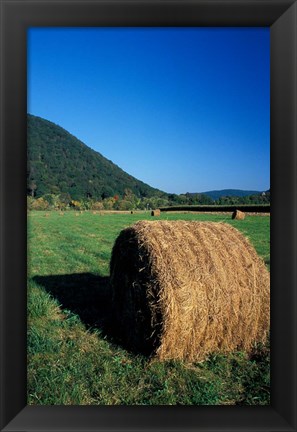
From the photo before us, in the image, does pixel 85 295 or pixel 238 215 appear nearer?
pixel 85 295

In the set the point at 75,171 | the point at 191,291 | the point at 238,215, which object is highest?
the point at 75,171

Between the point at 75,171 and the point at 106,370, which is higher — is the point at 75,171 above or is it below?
above

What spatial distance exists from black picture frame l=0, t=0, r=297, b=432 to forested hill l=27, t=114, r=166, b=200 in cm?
1415

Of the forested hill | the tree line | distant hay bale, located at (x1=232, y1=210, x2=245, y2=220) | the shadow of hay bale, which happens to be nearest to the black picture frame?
the shadow of hay bale

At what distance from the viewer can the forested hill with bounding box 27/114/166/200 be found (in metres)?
18.1

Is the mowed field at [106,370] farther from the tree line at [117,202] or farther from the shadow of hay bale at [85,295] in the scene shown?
the tree line at [117,202]

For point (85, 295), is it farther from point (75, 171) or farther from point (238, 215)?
point (75, 171)

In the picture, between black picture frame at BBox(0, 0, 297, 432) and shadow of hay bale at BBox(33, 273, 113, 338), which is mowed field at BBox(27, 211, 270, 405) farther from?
black picture frame at BBox(0, 0, 297, 432)

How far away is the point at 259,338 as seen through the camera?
3.20m

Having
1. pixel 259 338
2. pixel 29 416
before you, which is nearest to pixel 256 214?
pixel 259 338

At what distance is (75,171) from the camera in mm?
20359
